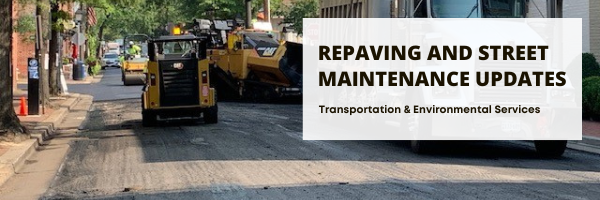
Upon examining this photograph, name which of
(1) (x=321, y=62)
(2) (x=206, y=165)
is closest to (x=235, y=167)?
(2) (x=206, y=165)

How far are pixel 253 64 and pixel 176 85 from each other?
10.3 meters

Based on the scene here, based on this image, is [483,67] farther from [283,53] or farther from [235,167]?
[283,53]

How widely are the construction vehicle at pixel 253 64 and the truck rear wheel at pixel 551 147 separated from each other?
1664 cm

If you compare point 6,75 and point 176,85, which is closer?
point 6,75

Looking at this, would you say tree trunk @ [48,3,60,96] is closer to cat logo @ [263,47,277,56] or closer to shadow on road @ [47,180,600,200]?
cat logo @ [263,47,277,56]

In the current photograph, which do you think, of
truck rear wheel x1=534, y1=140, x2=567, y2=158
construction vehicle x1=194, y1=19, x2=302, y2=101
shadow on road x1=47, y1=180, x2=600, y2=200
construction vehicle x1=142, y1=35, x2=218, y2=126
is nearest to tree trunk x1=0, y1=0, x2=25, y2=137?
construction vehicle x1=142, y1=35, x2=218, y2=126

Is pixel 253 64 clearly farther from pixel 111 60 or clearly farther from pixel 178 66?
pixel 111 60

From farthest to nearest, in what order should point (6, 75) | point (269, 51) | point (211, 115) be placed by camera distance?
point (269, 51) < point (211, 115) < point (6, 75)

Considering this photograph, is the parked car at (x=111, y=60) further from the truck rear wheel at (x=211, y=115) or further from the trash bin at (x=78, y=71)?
the truck rear wheel at (x=211, y=115)

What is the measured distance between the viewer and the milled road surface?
37.8ft

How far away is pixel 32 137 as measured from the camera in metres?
20.2

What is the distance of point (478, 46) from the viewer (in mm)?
15109

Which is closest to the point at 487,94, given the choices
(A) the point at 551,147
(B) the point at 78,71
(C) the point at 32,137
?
(A) the point at 551,147

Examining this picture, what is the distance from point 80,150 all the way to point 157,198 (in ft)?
24.6
